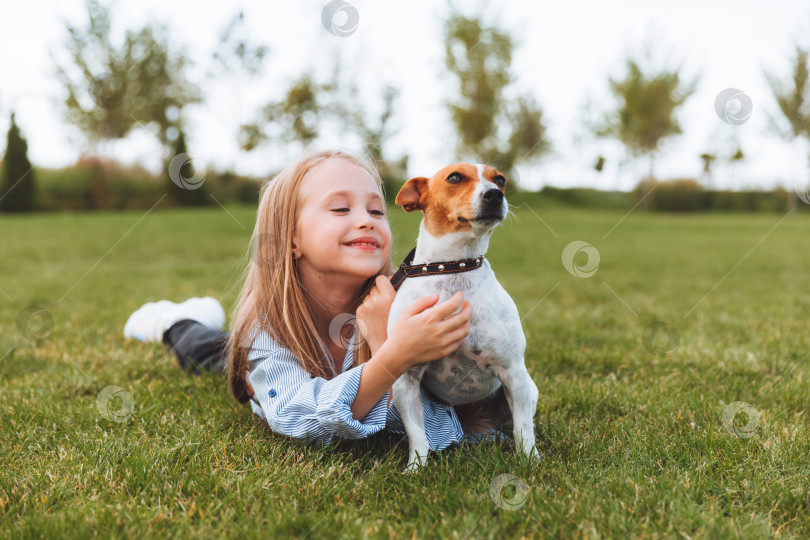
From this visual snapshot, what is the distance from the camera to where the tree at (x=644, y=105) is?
29.9 metres

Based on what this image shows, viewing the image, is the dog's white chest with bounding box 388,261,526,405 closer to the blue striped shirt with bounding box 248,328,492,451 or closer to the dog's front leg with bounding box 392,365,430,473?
the dog's front leg with bounding box 392,365,430,473

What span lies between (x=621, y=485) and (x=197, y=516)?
1.52 m

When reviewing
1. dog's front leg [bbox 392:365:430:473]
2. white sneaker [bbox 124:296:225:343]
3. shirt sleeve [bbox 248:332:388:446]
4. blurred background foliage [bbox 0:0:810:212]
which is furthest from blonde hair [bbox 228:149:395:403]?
blurred background foliage [bbox 0:0:810:212]

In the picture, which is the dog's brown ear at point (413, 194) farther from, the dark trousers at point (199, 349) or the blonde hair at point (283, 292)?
the dark trousers at point (199, 349)

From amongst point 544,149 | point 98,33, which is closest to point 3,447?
point 98,33

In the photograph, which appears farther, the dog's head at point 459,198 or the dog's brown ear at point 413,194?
the dog's brown ear at point 413,194

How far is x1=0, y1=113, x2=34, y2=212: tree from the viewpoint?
70.8 ft

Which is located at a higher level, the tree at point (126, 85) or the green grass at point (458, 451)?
the tree at point (126, 85)

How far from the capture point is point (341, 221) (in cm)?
288

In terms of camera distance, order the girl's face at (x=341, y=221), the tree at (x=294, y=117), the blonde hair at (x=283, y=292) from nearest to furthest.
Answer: the girl's face at (x=341, y=221)
the blonde hair at (x=283, y=292)
the tree at (x=294, y=117)

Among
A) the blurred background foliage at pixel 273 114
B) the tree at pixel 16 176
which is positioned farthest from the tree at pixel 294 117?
the tree at pixel 16 176

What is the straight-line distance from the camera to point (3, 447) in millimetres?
2785

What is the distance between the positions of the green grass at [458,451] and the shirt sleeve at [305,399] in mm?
138

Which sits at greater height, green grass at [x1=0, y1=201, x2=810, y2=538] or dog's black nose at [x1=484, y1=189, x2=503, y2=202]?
dog's black nose at [x1=484, y1=189, x2=503, y2=202]
